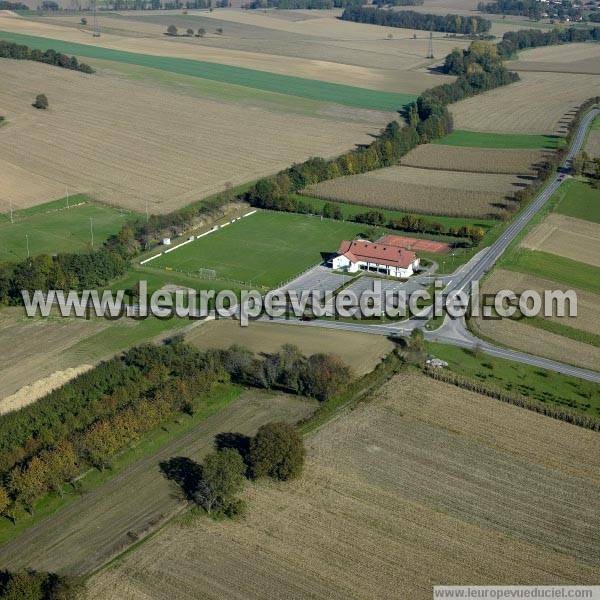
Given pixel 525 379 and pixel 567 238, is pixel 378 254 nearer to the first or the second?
pixel 567 238

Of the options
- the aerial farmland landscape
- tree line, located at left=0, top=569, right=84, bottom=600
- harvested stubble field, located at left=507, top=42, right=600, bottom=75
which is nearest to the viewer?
tree line, located at left=0, top=569, right=84, bottom=600

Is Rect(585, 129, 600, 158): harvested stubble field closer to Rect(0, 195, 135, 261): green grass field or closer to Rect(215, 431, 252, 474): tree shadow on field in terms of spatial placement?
Rect(0, 195, 135, 261): green grass field

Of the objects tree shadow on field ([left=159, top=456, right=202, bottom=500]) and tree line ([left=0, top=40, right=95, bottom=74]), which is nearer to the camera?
tree shadow on field ([left=159, top=456, right=202, bottom=500])

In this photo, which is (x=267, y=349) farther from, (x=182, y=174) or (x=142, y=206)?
(x=182, y=174)

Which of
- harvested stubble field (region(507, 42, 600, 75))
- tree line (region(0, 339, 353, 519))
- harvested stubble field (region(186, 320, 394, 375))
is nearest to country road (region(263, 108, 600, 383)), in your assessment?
harvested stubble field (region(186, 320, 394, 375))

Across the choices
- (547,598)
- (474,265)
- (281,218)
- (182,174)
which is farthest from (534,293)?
(182,174)
